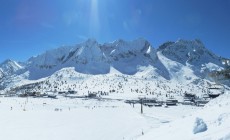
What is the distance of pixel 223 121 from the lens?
37.6 ft

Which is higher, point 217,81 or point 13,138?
point 217,81

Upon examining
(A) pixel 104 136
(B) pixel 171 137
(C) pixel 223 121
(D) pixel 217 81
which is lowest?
(A) pixel 104 136

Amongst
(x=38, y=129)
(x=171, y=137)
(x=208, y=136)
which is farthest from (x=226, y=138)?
(x=38, y=129)

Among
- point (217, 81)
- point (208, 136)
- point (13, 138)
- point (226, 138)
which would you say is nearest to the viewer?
point (226, 138)

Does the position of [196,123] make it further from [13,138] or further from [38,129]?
[38,129]

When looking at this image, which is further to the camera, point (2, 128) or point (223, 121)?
point (2, 128)

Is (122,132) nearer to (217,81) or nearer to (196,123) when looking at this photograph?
(217,81)

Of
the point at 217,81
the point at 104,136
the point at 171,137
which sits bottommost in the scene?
the point at 104,136

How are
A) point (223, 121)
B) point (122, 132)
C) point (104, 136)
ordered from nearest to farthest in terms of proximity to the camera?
point (223, 121), point (104, 136), point (122, 132)

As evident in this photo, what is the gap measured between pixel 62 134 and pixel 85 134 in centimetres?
224

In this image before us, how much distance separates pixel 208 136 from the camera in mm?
9570

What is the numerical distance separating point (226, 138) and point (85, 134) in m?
19.0

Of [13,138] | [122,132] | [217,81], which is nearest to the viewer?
[217,81]

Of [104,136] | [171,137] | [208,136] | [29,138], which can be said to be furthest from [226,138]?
[29,138]
